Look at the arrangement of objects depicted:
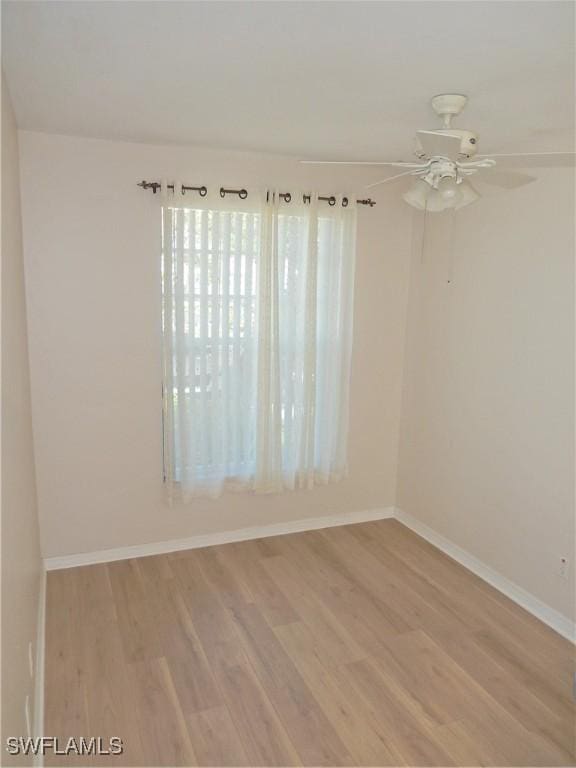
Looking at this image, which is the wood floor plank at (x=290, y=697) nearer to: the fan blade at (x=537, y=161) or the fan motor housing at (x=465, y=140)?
the fan motor housing at (x=465, y=140)

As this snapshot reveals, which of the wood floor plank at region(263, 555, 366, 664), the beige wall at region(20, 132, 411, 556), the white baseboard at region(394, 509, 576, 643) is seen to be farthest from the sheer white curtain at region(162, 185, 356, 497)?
the white baseboard at region(394, 509, 576, 643)

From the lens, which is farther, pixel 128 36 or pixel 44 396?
pixel 44 396

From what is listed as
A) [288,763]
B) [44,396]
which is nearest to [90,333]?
[44,396]

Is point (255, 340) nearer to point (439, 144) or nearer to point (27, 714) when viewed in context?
point (439, 144)

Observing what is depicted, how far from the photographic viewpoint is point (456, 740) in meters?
2.33

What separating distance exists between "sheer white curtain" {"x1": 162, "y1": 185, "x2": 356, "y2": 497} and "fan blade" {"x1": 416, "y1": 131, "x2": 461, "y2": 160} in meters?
1.67

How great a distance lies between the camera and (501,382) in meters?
3.44

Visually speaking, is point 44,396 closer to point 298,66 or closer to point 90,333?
point 90,333

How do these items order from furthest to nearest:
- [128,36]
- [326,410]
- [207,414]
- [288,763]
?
1. [326,410]
2. [207,414]
3. [288,763]
4. [128,36]

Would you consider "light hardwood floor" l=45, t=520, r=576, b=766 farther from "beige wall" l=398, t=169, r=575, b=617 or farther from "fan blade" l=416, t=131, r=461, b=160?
"fan blade" l=416, t=131, r=461, b=160

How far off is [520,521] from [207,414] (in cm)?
200

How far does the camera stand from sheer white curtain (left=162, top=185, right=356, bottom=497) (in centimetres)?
352

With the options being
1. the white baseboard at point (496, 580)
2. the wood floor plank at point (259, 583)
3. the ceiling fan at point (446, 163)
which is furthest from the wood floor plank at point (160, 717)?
the ceiling fan at point (446, 163)

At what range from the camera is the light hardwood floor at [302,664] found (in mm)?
2301
